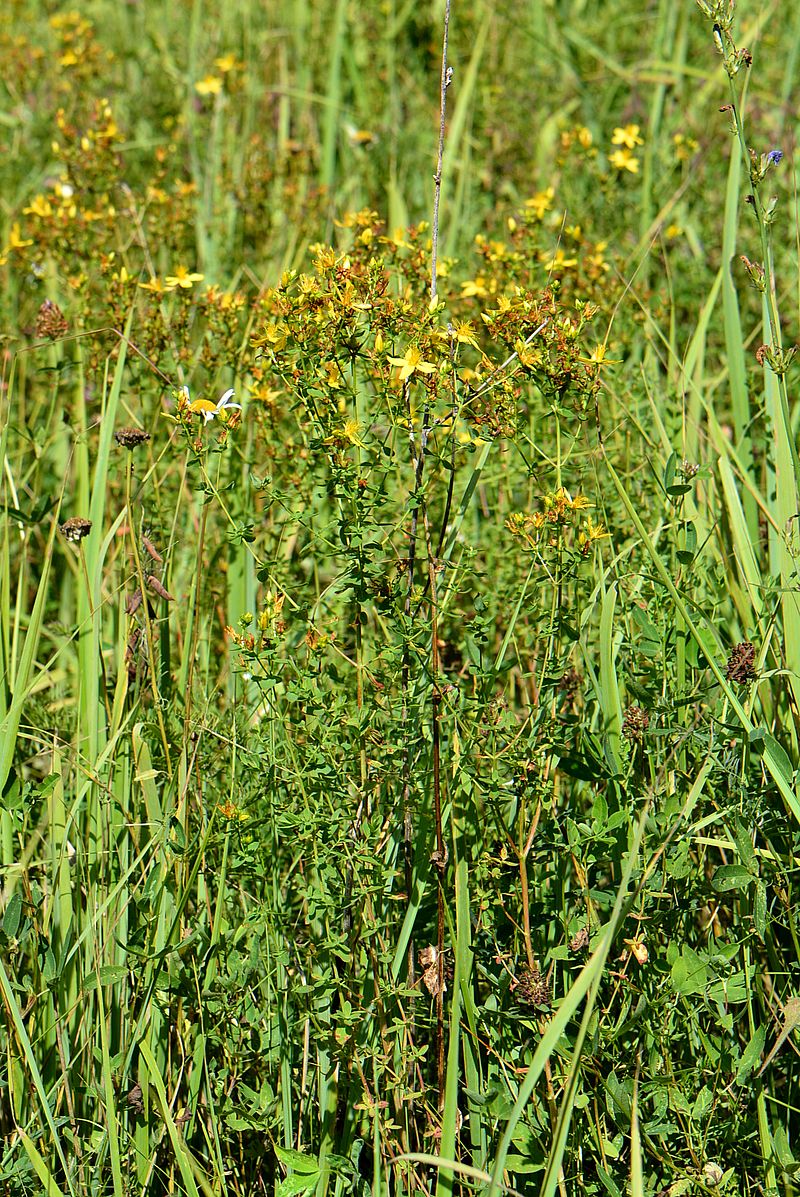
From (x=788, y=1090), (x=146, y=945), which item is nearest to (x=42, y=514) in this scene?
(x=146, y=945)

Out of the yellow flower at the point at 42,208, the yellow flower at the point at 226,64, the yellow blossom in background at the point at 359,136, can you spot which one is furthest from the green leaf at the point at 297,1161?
the yellow flower at the point at 226,64

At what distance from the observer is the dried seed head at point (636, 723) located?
169cm

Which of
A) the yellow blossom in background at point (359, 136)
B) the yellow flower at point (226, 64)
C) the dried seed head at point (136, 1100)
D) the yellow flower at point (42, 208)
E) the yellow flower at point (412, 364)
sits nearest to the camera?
the yellow flower at point (412, 364)

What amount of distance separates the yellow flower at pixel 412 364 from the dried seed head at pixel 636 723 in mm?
564

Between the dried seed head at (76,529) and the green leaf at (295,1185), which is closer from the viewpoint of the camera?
the green leaf at (295,1185)

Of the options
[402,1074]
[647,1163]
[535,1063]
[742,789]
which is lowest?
[647,1163]

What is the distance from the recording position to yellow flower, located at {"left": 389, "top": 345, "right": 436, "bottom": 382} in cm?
154

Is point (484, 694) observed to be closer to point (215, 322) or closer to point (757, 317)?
point (215, 322)

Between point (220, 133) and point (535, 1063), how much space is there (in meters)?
3.29

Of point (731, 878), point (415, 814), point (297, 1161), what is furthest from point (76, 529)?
point (731, 878)

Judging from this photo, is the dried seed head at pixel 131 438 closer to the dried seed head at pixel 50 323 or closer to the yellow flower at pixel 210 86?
the dried seed head at pixel 50 323

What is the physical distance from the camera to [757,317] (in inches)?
117

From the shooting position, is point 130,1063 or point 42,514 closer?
point 130,1063

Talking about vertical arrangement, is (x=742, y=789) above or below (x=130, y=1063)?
above
